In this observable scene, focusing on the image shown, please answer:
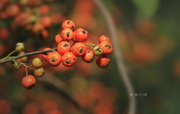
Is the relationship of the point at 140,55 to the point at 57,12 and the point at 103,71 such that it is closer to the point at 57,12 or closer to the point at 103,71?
the point at 103,71

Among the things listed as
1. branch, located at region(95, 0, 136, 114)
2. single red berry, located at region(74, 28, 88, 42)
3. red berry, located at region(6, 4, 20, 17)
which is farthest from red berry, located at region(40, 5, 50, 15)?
single red berry, located at region(74, 28, 88, 42)

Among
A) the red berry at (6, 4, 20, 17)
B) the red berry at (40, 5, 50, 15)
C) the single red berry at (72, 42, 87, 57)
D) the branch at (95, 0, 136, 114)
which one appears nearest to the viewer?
the single red berry at (72, 42, 87, 57)

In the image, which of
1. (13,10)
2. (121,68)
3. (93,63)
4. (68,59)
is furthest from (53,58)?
(93,63)

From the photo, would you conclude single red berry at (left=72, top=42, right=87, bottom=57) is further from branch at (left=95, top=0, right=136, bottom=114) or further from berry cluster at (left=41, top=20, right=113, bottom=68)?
branch at (left=95, top=0, right=136, bottom=114)

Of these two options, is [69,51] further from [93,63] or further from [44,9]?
[93,63]

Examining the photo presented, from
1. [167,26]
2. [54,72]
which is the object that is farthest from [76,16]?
[167,26]

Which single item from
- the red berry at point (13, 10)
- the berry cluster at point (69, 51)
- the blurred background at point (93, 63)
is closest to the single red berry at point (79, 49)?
the berry cluster at point (69, 51)
